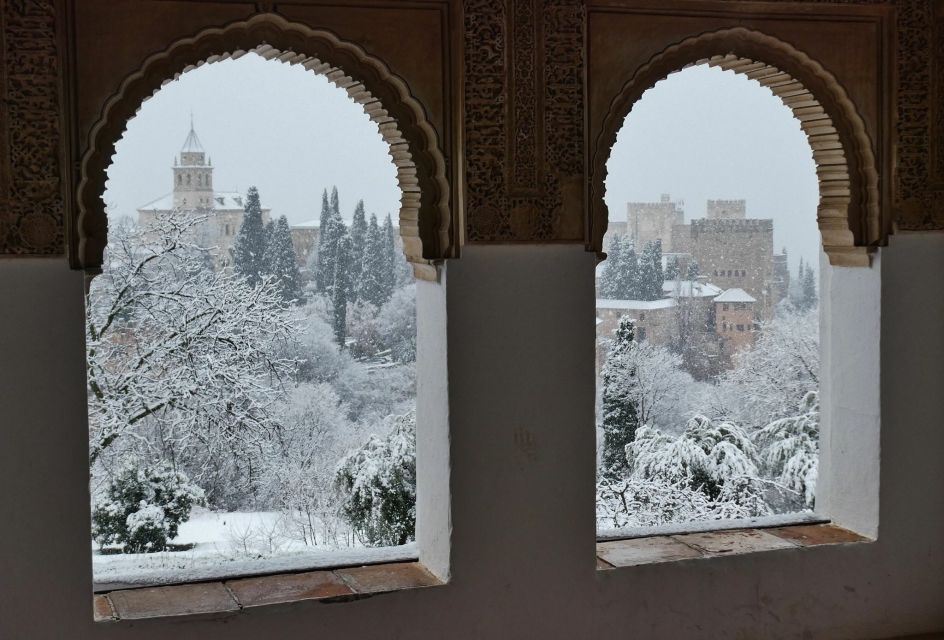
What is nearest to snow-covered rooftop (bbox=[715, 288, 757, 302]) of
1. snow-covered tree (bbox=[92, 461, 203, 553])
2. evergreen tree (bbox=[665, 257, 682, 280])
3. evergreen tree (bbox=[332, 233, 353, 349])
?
evergreen tree (bbox=[665, 257, 682, 280])

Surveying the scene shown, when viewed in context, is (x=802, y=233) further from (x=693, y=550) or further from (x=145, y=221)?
(x=693, y=550)

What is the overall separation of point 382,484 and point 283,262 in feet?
9.16

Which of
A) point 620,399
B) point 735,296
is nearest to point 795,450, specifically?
point 735,296

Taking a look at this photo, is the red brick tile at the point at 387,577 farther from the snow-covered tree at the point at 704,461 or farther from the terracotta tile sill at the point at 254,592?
the snow-covered tree at the point at 704,461

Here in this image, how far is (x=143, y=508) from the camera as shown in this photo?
1048 cm

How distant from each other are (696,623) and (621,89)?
6.60 feet

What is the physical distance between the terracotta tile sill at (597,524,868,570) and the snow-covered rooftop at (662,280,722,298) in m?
8.07

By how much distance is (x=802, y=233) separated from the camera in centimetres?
1348

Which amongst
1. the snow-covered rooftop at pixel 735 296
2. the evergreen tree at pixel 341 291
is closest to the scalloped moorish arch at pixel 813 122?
the snow-covered rooftop at pixel 735 296

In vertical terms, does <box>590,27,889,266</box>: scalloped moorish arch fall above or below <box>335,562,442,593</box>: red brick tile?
above

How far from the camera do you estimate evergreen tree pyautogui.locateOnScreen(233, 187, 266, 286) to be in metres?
11.8

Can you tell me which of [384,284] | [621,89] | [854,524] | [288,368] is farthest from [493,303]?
[384,284]

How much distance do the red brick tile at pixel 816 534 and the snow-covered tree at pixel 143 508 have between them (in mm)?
6935

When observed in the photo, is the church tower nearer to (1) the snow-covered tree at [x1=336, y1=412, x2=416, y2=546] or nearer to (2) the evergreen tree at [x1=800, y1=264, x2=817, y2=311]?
(1) the snow-covered tree at [x1=336, y1=412, x2=416, y2=546]
